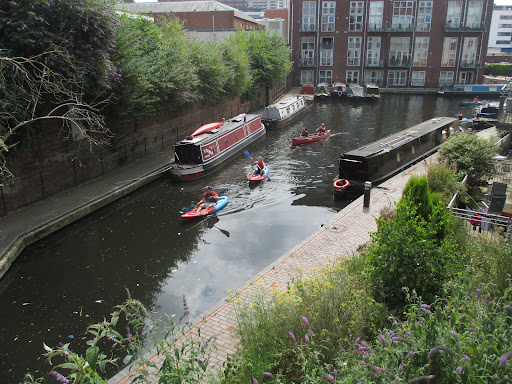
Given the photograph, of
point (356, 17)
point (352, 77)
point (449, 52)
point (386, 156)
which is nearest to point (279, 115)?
point (386, 156)

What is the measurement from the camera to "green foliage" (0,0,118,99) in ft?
41.8

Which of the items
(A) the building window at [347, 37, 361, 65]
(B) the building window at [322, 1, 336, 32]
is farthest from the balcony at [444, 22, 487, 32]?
(B) the building window at [322, 1, 336, 32]

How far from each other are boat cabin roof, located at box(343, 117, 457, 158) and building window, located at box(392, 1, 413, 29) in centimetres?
3086

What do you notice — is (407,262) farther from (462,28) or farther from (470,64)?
(470,64)

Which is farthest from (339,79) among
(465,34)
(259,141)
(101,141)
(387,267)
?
(387,267)

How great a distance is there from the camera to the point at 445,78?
52438mm

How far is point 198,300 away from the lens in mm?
9844

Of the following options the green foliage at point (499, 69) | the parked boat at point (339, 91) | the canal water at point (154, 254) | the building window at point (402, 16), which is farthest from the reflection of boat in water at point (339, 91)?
the green foliage at point (499, 69)

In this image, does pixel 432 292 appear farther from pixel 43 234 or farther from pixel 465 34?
pixel 465 34

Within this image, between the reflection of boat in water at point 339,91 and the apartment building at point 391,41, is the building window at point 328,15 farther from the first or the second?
the reflection of boat in water at point 339,91

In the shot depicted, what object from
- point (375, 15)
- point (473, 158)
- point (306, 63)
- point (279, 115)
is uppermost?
point (375, 15)

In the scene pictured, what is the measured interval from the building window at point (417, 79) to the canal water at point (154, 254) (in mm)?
37598

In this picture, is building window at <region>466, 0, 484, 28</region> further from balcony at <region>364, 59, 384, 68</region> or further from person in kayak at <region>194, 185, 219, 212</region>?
person in kayak at <region>194, 185, 219, 212</region>

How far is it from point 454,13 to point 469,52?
4997 millimetres
